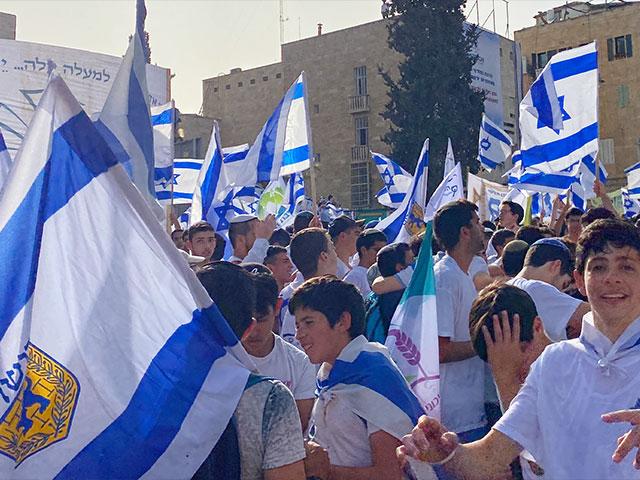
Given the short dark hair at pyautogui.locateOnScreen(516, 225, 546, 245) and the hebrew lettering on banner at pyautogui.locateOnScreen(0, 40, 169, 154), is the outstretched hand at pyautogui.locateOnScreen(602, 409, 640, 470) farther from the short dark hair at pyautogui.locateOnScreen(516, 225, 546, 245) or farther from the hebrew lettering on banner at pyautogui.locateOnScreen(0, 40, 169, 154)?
the hebrew lettering on banner at pyautogui.locateOnScreen(0, 40, 169, 154)

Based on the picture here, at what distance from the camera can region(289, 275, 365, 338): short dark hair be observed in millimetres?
3314

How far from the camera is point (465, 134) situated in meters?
32.7

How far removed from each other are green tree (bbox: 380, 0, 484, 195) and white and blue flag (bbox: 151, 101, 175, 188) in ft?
73.3

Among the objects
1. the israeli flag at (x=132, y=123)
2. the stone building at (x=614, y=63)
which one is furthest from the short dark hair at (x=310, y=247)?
the stone building at (x=614, y=63)

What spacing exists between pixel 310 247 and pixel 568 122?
504cm

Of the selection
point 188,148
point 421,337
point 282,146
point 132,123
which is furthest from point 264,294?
point 188,148

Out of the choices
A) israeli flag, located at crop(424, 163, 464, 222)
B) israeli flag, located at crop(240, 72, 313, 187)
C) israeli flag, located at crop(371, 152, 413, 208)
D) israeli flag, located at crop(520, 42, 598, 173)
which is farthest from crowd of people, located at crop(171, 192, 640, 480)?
israeli flag, located at crop(371, 152, 413, 208)

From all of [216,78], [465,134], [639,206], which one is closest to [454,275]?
[639,206]

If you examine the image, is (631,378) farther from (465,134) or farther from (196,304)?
(465,134)

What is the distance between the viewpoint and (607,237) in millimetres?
2748

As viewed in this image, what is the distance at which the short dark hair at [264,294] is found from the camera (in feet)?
12.5

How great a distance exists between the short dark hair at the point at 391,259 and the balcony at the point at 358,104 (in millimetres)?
34906

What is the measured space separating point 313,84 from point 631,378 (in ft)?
131

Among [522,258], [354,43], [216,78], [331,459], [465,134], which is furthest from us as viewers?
[216,78]
